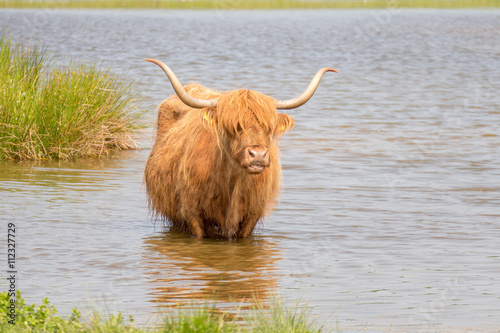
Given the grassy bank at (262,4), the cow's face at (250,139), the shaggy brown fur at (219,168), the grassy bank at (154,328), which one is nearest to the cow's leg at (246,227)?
the shaggy brown fur at (219,168)

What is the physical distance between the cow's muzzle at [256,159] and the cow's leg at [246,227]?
0.88 m

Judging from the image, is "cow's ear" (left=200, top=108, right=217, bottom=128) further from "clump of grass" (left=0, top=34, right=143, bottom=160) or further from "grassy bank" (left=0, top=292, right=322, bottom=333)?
"clump of grass" (left=0, top=34, right=143, bottom=160)

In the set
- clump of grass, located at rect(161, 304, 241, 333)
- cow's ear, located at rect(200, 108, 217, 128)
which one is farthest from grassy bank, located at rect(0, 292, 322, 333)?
cow's ear, located at rect(200, 108, 217, 128)

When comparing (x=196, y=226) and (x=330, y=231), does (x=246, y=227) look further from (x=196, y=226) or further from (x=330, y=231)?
(x=330, y=231)

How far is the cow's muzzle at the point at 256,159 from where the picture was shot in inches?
256

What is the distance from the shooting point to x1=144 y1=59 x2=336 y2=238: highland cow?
22.0ft

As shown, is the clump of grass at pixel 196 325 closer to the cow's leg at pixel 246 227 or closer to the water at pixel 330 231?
the water at pixel 330 231

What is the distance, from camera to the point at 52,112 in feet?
33.7

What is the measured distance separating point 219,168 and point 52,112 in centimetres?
371

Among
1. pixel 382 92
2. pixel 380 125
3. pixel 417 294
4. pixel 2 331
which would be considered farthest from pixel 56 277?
pixel 382 92

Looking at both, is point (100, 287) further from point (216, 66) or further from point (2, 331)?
point (216, 66)

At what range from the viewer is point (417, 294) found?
588 cm

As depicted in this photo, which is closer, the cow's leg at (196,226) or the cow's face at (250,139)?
the cow's face at (250,139)

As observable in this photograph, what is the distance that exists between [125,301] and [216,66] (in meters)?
19.9
